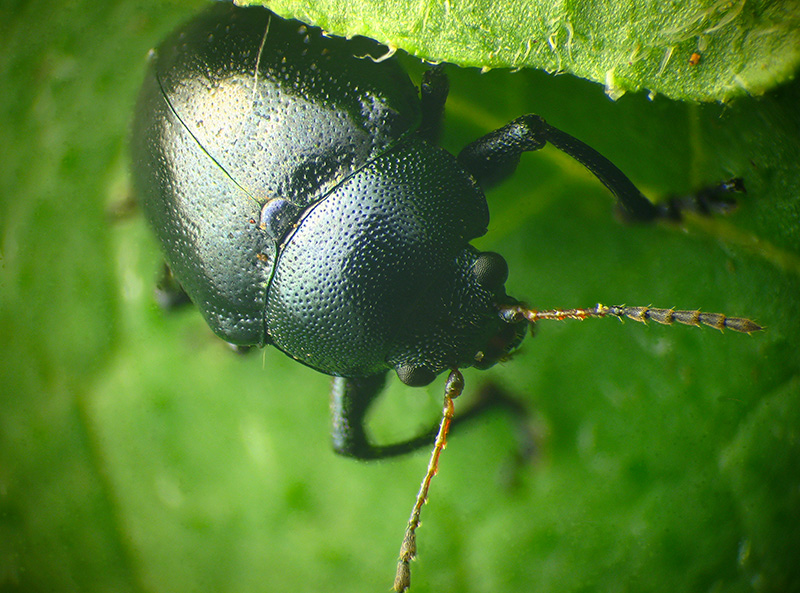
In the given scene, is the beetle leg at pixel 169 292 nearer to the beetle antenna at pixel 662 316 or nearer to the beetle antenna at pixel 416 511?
the beetle antenna at pixel 416 511

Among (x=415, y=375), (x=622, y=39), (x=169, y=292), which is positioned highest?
(x=622, y=39)

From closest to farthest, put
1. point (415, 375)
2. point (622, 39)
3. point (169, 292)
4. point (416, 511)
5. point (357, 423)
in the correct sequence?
point (622, 39) < point (416, 511) < point (415, 375) < point (357, 423) < point (169, 292)

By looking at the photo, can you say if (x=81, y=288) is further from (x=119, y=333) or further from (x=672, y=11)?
(x=672, y=11)

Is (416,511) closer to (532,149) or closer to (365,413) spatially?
(365,413)

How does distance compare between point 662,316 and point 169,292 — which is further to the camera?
point 169,292

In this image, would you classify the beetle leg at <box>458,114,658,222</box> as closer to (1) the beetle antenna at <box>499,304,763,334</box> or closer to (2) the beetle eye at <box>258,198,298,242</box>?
(1) the beetle antenna at <box>499,304,763,334</box>

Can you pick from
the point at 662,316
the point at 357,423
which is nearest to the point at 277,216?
the point at 357,423

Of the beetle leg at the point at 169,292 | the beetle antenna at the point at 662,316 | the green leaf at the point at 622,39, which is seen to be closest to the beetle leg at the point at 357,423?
the beetle antenna at the point at 662,316
